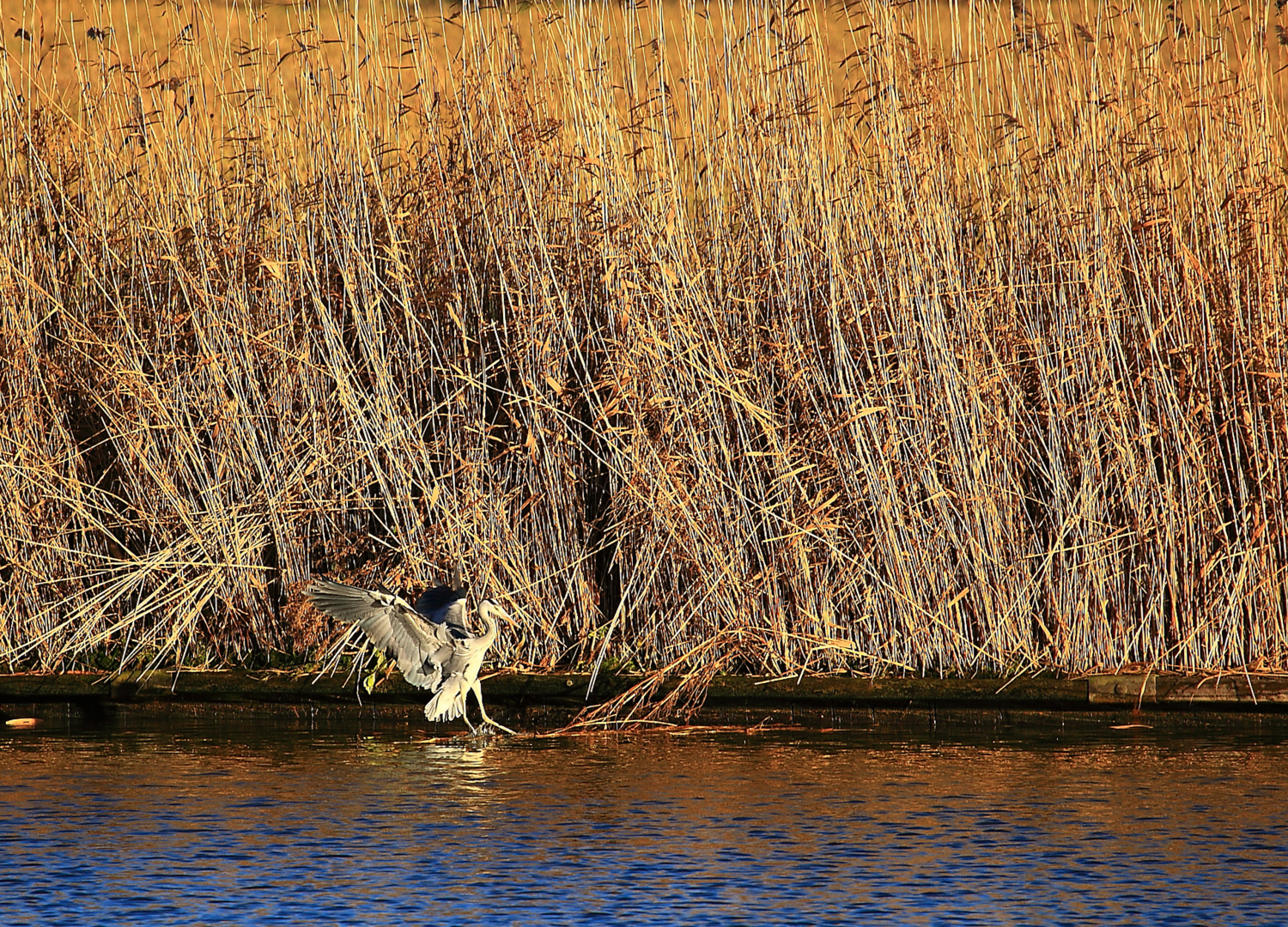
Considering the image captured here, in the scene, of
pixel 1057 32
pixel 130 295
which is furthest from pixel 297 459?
pixel 1057 32

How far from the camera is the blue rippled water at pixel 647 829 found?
408 centimetres

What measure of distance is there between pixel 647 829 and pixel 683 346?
7.90 feet

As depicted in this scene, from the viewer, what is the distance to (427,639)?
6.23 metres

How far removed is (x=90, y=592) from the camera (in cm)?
724

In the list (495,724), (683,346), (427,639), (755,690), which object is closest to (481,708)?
(495,724)

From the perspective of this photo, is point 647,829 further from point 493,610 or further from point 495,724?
point 493,610

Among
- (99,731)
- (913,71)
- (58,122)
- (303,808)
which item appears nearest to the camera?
(303,808)

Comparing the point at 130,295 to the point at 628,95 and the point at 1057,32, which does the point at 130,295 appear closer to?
the point at 628,95

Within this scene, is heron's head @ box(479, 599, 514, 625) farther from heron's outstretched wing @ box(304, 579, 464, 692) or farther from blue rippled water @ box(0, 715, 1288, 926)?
blue rippled water @ box(0, 715, 1288, 926)

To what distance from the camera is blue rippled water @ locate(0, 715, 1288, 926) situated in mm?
4078

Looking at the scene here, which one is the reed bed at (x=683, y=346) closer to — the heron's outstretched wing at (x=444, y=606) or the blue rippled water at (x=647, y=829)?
the heron's outstretched wing at (x=444, y=606)

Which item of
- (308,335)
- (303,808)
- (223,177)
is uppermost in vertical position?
(223,177)

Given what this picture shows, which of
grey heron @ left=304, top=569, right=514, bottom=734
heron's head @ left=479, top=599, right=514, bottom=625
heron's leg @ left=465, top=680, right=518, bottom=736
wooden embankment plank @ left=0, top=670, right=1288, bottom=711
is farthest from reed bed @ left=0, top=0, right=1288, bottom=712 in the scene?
grey heron @ left=304, top=569, right=514, bottom=734

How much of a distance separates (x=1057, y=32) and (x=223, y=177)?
126 inches
